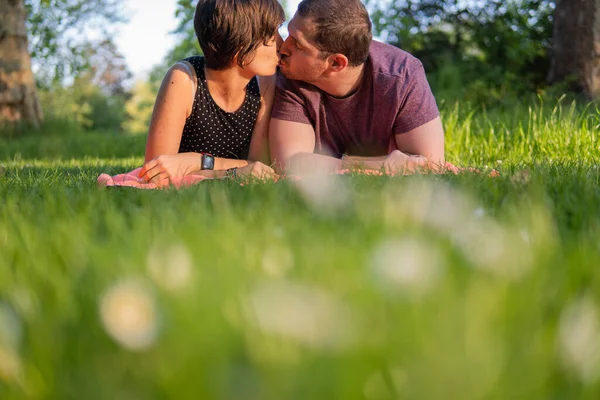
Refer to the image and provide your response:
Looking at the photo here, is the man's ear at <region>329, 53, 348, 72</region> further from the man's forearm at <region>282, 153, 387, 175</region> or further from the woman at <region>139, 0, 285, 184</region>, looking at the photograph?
the man's forearm at <region>282, 153, 387, 175</region>

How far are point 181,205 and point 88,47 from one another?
18209mm

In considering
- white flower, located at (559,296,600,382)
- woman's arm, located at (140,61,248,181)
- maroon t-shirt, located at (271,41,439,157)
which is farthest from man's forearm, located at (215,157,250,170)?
white flower, located at (559,296,600,382)

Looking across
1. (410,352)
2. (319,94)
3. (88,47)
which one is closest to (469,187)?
(410,352)

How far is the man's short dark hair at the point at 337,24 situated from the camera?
341 centimetres

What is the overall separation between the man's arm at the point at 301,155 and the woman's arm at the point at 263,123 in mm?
185

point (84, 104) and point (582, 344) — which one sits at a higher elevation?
point (582, 344)

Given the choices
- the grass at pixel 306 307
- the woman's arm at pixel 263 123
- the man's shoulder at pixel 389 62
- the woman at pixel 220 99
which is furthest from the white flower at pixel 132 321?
the woman's arm at pixel 263 123

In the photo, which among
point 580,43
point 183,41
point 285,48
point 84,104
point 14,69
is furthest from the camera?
point 84,104

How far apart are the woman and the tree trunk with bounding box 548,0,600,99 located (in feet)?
15.6

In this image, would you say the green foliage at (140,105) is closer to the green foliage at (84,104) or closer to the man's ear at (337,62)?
the green foliage at (84,104)

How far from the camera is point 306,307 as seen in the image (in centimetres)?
75

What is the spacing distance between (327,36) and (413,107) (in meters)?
0.68

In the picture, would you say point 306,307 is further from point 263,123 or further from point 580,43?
point 580,43

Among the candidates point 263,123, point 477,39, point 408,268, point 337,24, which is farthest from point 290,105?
point 477,39
